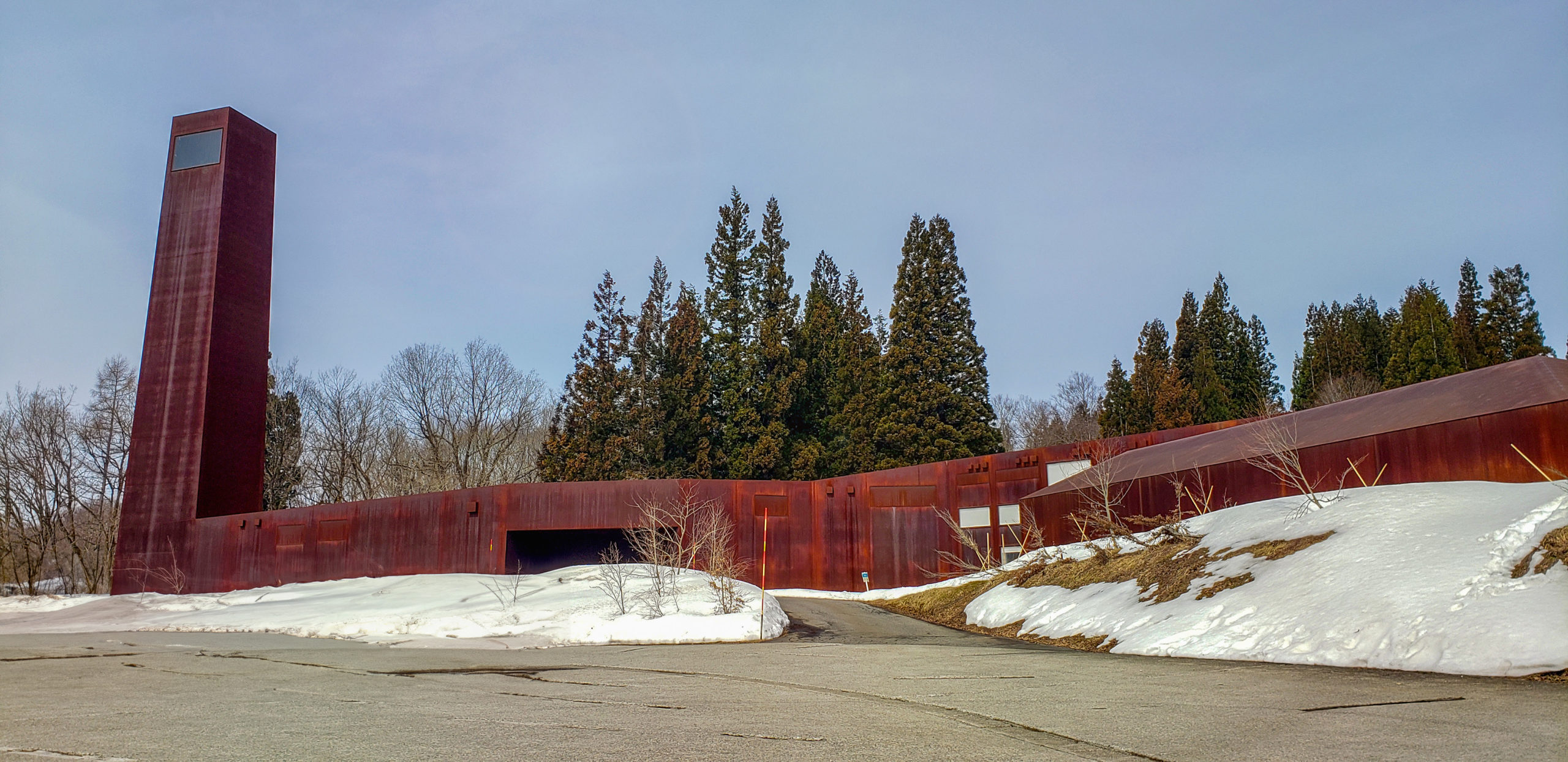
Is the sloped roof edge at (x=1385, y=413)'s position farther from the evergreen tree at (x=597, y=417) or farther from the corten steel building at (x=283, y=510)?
the evergreen tree at (x=597, y=417)

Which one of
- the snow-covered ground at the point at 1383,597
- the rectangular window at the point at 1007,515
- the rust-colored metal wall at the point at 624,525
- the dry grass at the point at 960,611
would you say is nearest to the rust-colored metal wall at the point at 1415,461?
the snow-covered ground at the point at 1383,597

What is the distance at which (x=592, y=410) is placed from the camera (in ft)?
161

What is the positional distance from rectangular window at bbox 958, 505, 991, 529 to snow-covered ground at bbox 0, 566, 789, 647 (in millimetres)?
10555

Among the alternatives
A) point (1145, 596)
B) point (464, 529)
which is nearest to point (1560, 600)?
point (1145, 596)

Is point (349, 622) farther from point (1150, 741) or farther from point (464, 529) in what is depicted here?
point (1150, 741)

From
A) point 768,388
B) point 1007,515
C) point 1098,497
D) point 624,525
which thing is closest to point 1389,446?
point 1098,497

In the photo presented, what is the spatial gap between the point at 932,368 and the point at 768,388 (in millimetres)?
8833

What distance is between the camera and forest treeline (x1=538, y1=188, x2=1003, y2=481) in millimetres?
45281

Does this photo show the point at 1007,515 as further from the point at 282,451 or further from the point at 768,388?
the point at 282,451

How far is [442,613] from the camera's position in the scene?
20.0m

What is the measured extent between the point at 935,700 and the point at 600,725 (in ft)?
9.62

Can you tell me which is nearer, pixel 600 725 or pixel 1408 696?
pixel 600 725

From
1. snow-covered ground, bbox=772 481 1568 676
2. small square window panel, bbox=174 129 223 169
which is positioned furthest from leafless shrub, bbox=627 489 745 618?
small square window panel, bbox=174 129 223 169

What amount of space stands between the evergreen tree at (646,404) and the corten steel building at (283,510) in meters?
14.2
